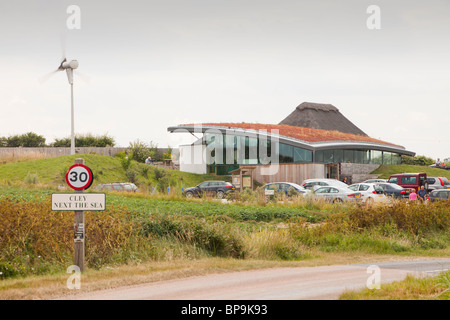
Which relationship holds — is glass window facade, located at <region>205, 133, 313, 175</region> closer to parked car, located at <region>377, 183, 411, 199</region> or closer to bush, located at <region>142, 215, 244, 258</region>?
parked car, located at <region>377, 183, 411, 199</region>

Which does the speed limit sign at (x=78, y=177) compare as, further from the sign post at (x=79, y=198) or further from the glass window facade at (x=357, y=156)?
the glass window facade at (x=357, y=156)

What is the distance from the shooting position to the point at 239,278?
31.6 ft

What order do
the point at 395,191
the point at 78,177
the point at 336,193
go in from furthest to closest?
the point at 395,191
the point at 336,193
the point at 78,177

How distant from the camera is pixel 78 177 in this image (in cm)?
991

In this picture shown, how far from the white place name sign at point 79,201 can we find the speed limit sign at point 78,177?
0.61 ft

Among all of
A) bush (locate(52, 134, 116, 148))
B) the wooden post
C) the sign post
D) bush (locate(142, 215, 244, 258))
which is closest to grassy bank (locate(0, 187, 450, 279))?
bush (locate(142, 215, 244, 258))

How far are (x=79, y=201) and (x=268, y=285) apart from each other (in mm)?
4187

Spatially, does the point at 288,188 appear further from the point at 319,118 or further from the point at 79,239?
the point at 319,118

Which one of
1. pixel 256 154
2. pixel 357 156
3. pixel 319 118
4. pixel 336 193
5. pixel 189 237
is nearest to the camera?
pixel 189 237

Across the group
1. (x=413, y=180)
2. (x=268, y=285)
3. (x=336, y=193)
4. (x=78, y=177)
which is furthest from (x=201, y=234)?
(x=413, y=180)

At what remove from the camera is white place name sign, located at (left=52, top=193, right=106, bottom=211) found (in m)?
9.84

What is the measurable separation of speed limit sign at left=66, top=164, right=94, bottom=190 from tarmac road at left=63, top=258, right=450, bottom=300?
2403 millimetres
